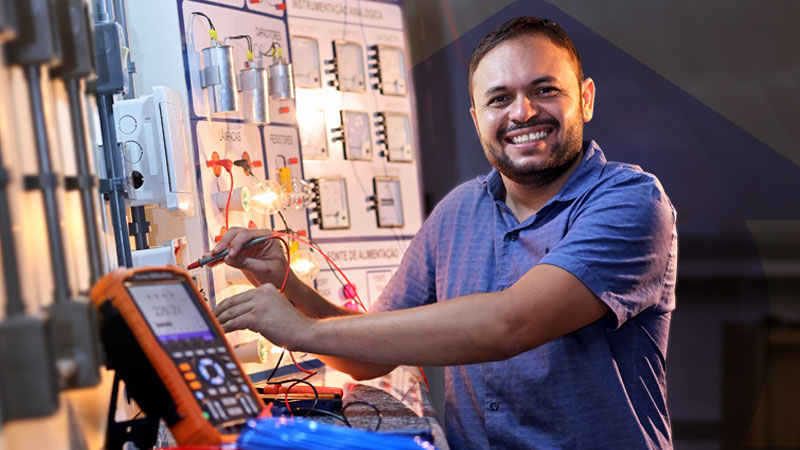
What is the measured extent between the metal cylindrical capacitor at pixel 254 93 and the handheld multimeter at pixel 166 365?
1.18 meters

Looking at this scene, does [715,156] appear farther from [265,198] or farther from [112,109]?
[112,109]

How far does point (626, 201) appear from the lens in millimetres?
1678

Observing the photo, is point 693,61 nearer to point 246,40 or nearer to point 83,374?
point 246,40

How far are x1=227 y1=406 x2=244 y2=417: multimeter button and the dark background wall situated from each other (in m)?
3.02

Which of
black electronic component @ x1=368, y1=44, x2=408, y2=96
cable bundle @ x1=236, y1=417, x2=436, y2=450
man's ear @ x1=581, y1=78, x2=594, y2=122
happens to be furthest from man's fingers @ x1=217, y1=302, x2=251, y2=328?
black electronic component @ x1=368, y1=44, x2=408, y2=96

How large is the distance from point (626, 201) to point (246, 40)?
4.24ft

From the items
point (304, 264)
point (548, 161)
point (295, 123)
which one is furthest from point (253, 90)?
point (548, 161)

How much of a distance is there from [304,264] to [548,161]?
87 cm

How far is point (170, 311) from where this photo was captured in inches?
45.9

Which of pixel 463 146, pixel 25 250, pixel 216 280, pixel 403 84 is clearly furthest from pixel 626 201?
pixel 463 146

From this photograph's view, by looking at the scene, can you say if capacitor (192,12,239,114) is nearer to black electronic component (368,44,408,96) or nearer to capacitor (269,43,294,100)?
capacitor (269,43,294,100)

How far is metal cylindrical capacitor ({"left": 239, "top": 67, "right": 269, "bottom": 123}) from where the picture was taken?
2.25 metres

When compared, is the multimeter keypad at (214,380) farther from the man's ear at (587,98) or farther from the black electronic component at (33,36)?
the man's ear at (587,98)

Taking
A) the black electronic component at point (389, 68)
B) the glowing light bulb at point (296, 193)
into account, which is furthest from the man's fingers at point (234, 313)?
the black electronic component at point (389, 68)
